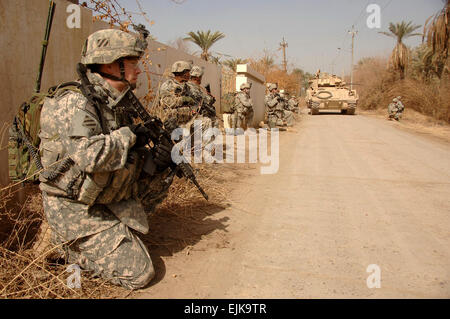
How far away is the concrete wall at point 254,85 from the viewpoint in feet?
39.0

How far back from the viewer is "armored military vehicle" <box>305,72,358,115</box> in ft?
A: 69.5

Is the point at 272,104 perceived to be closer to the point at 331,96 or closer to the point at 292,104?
the point at 292,104

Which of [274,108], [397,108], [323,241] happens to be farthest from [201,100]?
[397,108]

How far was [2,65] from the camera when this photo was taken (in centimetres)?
294

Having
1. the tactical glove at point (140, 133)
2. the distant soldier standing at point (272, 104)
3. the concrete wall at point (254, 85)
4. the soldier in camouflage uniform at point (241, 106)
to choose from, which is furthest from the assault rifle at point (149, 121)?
the distant soldier standing at point (272, 104)

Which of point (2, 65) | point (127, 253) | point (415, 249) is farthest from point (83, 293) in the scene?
point (415, 249)

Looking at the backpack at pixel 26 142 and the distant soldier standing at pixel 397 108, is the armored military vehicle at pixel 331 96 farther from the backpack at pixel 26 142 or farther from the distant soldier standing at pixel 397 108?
the backpack at pixel 26 142

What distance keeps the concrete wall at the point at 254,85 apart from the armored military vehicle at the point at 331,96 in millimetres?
6662

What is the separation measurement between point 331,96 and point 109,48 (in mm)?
20405

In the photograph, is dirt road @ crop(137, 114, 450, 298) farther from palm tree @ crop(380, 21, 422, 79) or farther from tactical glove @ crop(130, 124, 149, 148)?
palm tree @ crop(380, 21, 422, 79)

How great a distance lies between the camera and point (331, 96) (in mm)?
21297

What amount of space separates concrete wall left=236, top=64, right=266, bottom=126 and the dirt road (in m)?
6.91
